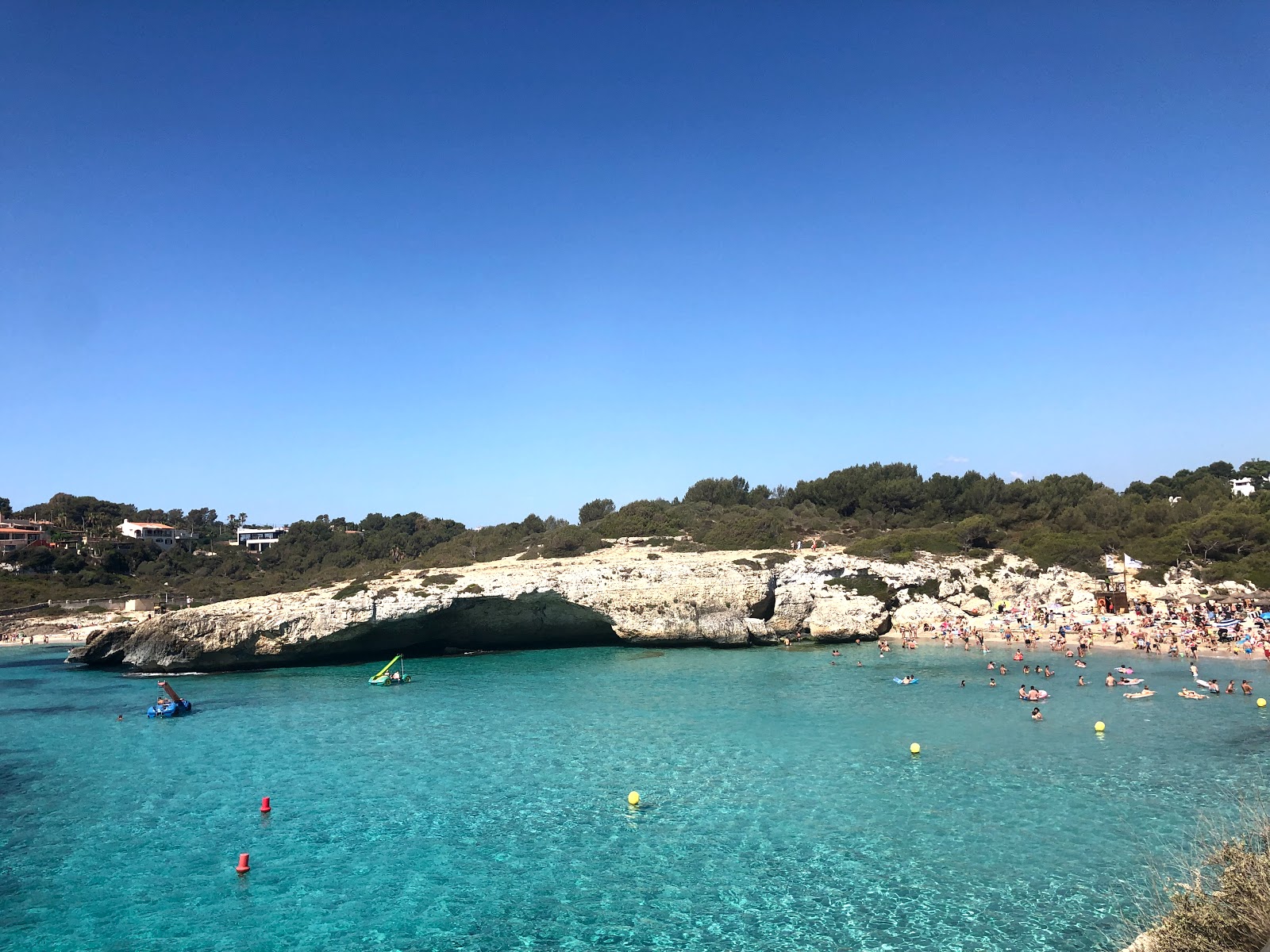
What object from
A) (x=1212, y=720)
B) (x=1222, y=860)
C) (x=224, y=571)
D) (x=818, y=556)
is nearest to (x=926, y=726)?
(x=1212, y=720)

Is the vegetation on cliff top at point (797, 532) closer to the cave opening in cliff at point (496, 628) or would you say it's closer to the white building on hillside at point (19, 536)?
the white building on hillside at point (19, 536)

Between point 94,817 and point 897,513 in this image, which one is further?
point 897,513

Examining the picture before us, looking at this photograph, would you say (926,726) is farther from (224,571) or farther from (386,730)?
(224,571)

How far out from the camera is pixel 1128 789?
616 inches

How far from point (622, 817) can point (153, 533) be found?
95.5 meters

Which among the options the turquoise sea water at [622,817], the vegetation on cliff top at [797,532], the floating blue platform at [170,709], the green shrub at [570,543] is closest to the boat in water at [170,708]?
the floating blue platform at [170,709]

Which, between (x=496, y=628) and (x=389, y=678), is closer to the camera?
(x=389, y=678)

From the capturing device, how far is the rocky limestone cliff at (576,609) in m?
35.8

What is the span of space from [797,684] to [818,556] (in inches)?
573

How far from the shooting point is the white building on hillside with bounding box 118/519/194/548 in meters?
88.1

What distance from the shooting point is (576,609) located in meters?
38.1

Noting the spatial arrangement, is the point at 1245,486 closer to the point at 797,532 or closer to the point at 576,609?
the point at 797,532

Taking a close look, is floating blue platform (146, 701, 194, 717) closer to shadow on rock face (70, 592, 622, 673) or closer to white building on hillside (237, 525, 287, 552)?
shadow on rock face (70, 592, 622, 673)

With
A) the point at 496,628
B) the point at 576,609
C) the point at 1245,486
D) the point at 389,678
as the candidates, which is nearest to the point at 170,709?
the point at 389,678
